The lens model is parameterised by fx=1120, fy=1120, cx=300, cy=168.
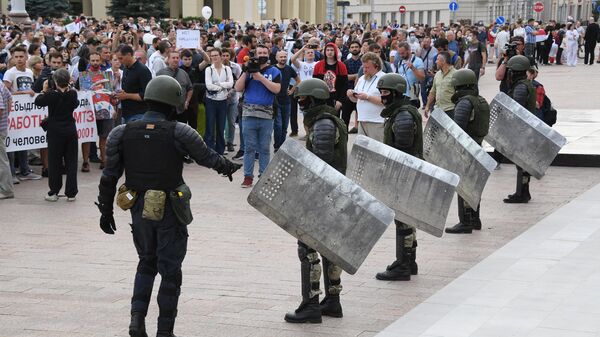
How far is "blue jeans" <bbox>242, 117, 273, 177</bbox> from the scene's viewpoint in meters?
14.0

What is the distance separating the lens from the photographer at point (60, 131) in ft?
42.3

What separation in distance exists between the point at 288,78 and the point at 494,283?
8.08 m

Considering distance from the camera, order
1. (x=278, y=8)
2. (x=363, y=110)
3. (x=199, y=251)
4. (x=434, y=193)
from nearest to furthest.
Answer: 1. (x=434, y=193)
2. (x=199, y=251)
3. (x=363, y=110)
4. (x=278, y=8)

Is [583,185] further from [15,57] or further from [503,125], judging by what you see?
[15,57]

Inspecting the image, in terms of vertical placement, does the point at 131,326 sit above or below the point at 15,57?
below

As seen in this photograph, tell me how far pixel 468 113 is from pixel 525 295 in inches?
116

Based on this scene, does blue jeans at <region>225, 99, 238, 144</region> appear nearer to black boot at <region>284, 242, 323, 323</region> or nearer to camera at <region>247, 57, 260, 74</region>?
camera at <region>247, 57, 260, 74</region>

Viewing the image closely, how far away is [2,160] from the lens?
13273 mm

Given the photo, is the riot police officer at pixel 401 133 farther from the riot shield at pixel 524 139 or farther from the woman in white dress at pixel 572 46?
the woman in white dress at pixel 572 46

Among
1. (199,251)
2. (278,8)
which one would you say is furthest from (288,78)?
(278,8)

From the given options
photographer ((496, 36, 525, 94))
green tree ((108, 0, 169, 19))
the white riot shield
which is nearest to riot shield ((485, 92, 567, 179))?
photographer ((496, 36, 525, 94))

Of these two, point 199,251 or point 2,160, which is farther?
point 2,160

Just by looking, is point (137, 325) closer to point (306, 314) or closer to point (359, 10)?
point (306, 314)

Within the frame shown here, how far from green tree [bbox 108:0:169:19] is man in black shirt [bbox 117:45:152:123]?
47171 mm
